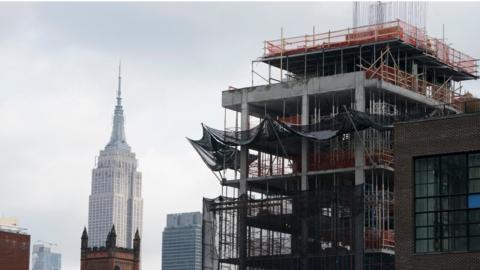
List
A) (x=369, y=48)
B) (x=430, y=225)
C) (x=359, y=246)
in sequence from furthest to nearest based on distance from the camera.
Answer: (x=369, y=48), (x=359, y=246), (x=430, y=225)

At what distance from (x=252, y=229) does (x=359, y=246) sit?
1308 centimetres

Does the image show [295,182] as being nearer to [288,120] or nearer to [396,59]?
[288,120]

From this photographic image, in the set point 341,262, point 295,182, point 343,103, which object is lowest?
point 341,262

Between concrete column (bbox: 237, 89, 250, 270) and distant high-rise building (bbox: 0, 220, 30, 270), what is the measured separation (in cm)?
5136

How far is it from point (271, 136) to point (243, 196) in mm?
6989

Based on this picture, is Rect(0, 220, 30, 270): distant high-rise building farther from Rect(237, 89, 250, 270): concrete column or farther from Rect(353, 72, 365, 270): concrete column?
Rect(353, 72, 365, 270): concrete column

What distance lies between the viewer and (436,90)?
127125 mm

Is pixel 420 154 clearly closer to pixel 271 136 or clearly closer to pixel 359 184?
pixel 359 184

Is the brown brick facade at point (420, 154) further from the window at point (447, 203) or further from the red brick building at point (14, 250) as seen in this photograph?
the red brick building at point (14, 250)

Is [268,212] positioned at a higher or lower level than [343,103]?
lower

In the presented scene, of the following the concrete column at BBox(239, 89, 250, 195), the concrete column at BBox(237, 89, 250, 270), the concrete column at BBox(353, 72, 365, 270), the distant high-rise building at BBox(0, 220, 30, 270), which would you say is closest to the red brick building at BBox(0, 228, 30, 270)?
the distant high-rise building at BBox(0, 220, 30, 270)

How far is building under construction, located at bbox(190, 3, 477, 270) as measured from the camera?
11594 centimetres

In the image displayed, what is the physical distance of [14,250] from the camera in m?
169

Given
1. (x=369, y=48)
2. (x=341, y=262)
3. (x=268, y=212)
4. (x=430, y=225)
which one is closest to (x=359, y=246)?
(x=341, y=262)
